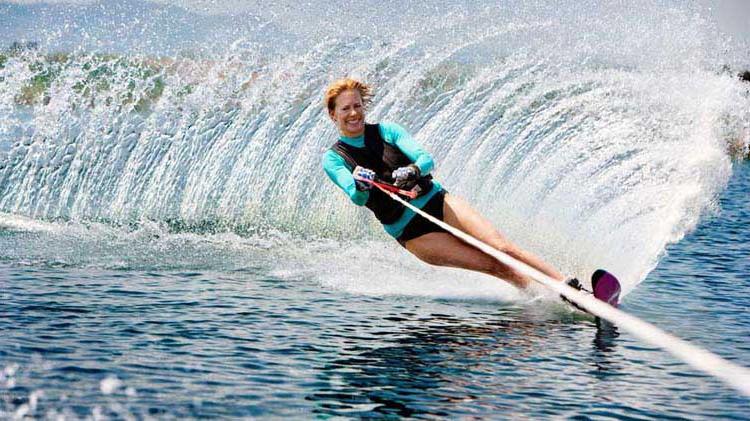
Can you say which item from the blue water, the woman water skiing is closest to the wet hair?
the woman water skiing

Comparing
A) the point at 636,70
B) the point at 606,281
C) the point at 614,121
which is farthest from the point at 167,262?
the point at 636,70

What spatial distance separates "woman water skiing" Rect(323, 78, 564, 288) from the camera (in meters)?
7.44

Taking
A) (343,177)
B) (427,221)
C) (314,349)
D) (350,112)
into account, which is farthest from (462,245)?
(314,349)

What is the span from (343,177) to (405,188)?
459mm

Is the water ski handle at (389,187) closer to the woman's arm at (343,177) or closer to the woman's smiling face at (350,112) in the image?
the woman's arm at (343,177)

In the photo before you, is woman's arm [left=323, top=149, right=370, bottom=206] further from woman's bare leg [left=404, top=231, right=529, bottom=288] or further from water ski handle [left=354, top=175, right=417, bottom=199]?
Answer: woman's bare leg [left=404, top=231, right=529, bottom=288]

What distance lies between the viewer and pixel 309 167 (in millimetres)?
12492

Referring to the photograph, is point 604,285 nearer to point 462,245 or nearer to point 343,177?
point 462,245

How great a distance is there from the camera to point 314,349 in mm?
6254

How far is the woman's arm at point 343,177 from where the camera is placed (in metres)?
7.29

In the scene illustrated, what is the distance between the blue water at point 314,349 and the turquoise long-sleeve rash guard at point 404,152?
70cm

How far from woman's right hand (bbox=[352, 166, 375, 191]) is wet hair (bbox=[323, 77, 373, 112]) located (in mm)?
625

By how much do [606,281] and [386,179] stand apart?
1.80 metres

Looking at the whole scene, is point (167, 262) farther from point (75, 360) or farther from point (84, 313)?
point (75, 360)
